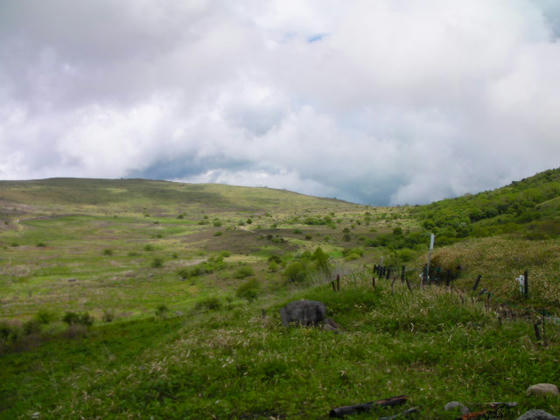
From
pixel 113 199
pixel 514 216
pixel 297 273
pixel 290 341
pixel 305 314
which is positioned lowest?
pixel 297 273

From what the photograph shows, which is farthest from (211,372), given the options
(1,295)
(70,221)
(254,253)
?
(70,221)

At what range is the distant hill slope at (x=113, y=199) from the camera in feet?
395

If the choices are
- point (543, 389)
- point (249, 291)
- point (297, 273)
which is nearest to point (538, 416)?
Answer: point (543, 389)

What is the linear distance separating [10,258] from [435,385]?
63.8 meters

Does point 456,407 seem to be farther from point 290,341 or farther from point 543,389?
point 290,341

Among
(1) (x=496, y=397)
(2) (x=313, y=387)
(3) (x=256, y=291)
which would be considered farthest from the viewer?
(3) (x=256, y=291)

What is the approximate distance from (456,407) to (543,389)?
71.3 inches

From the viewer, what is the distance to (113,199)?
15375cm

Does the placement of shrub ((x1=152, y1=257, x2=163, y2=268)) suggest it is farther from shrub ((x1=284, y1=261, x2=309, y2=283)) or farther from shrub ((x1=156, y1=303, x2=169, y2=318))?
shrub ((x1=284, y1=261, x2=309, y2=283))

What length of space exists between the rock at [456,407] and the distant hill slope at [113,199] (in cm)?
12213

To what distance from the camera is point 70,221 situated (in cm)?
9206

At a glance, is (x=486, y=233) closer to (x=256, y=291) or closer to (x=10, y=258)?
(x=256, y=291)

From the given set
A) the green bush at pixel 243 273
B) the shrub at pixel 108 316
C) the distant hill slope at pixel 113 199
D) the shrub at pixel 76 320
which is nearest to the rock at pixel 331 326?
the shrub at pixel 76 320

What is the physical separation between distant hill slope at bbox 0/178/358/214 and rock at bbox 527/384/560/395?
404 feet
